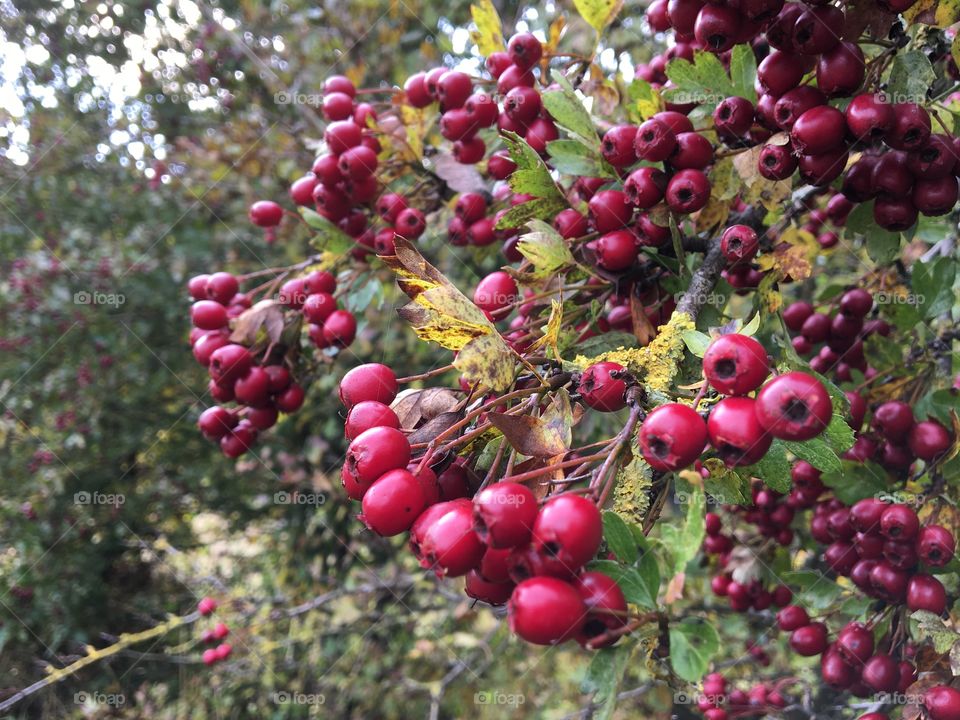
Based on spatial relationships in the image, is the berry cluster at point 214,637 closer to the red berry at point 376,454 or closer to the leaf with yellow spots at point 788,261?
the red berry at point 376,454

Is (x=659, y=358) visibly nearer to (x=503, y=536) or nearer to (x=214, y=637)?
(x=503, y=536)

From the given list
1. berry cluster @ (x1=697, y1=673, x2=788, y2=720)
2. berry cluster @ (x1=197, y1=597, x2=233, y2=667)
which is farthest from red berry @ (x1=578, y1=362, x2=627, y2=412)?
berry cluster @ (x1=197, y1=597, x2=233, y2=667)

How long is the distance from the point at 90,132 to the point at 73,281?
102 cm

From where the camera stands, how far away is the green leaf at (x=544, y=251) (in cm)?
103

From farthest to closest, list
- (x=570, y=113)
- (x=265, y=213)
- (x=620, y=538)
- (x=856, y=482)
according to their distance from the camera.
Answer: (x=265, y=213)
(x=856, y=482)
(x=570, y=113)
(x=620, y=538)

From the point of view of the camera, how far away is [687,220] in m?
1.31

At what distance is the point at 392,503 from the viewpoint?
728 mm

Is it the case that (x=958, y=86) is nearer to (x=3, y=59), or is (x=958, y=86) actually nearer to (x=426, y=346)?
(x=426, y=346)

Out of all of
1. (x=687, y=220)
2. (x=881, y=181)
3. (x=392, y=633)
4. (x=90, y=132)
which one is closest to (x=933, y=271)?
(x=881, y=181)

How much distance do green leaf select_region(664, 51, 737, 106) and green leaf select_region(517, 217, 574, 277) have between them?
357 mm

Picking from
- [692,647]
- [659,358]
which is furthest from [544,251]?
[692,647]

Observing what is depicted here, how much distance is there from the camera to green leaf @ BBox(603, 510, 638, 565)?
70cm

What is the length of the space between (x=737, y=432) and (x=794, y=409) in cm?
6

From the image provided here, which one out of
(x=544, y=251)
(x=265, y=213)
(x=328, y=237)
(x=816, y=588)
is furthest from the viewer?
(x=265, y=213)
